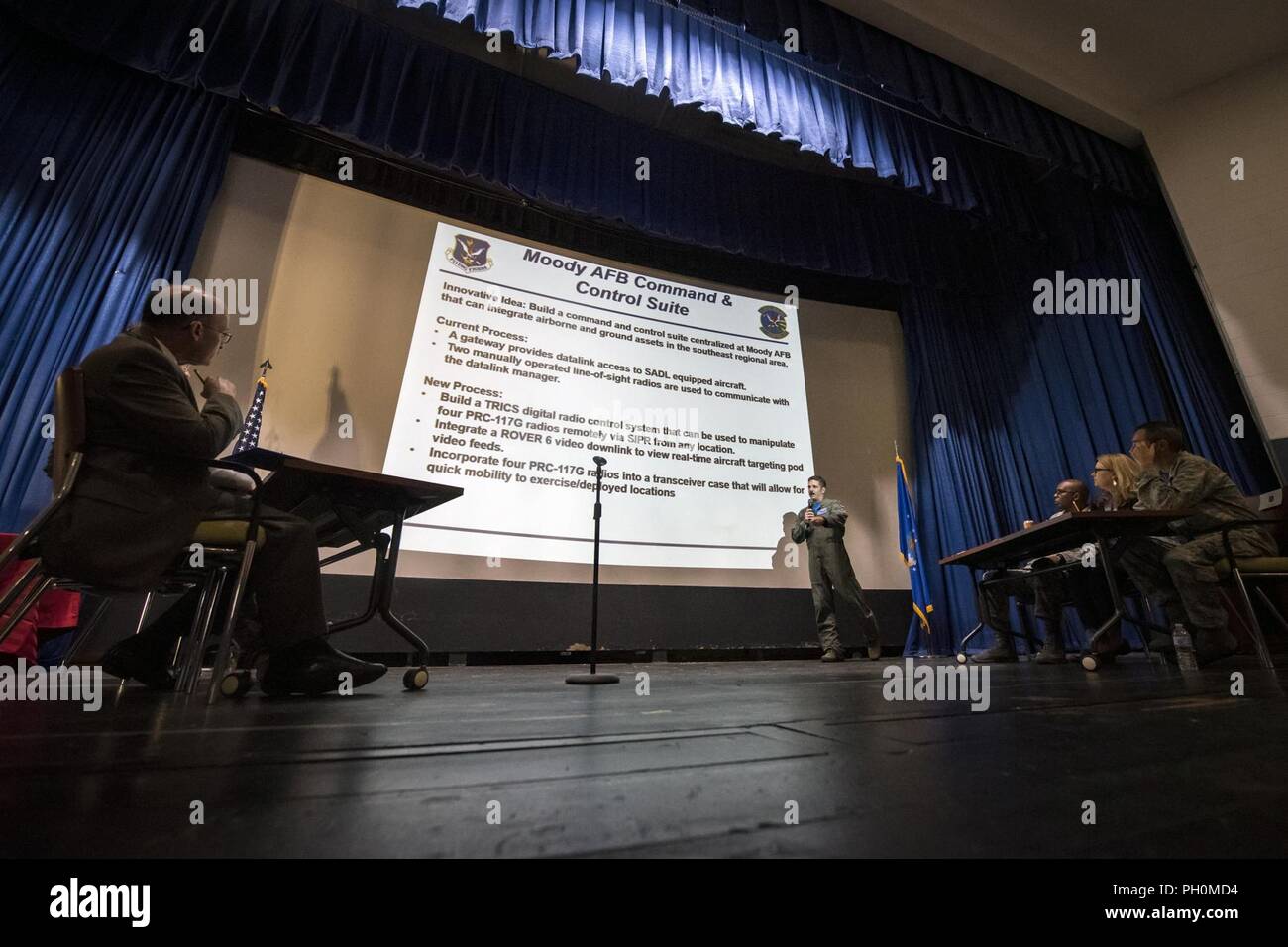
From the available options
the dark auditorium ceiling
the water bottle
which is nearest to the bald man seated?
the water bottle

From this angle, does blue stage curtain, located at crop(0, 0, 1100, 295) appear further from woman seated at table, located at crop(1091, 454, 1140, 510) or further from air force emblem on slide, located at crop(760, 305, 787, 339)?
woman seated at table, located at crop(1091, 454, 1140, 510)

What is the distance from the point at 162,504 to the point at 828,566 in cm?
323

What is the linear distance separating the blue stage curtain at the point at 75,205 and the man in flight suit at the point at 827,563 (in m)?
3.71

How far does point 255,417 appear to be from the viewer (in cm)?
292

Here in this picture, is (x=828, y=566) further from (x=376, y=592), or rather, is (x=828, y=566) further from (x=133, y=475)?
(x=133, y=475)

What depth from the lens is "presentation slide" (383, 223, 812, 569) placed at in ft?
10.2

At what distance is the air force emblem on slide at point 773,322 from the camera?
418 cm

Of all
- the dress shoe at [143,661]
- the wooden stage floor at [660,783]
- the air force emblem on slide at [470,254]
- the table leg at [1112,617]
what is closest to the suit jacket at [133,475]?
the wooden stage floor at [660,783]

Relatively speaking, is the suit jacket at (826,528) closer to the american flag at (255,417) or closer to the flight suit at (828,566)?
the flight suit at (828,566)

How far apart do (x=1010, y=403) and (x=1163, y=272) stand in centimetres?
124

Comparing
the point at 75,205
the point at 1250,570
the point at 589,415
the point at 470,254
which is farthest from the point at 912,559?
the point at 75,205

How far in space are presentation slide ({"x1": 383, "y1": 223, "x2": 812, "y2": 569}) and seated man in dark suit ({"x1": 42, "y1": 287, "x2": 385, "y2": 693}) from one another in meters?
1.66
